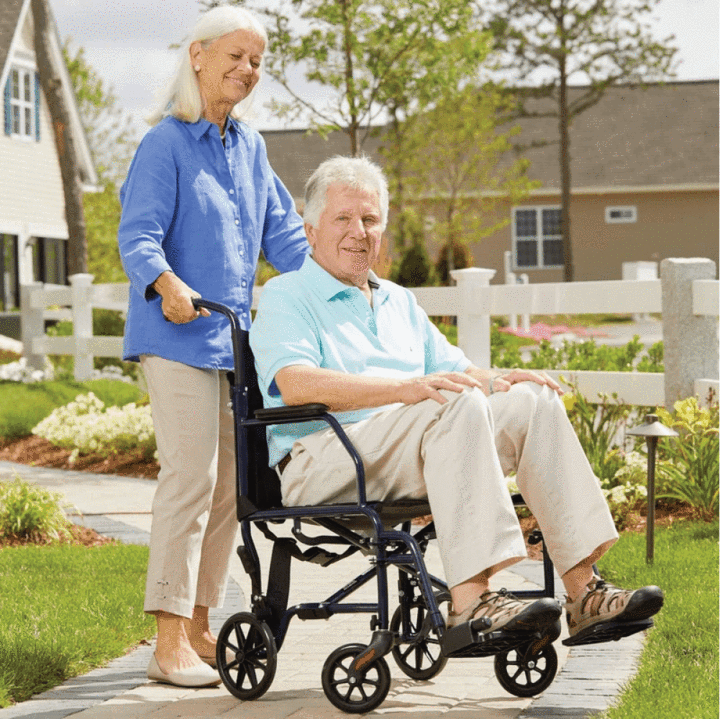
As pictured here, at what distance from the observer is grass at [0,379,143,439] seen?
11.4m

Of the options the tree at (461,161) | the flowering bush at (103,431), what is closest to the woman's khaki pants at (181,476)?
the flowering bush at (103,431)

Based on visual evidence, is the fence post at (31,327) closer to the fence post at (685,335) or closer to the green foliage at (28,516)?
the green foliage at (28,516)

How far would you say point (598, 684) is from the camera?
384 centimetres

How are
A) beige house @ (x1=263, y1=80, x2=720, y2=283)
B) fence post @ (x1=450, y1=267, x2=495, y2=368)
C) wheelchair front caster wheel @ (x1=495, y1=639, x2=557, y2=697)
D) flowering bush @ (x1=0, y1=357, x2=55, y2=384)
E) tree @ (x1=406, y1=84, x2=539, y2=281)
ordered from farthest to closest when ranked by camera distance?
1. beige house @ (x1=263, y1=80, x2=720, y2=283)
2. tree @ (x1=406, y1=84, x2=539, y2=281)
3. flowering bush @ (x1=0, y1=357, x2=55, y2=384)
4. fence post @ (x1=450, y1=267, x2=495, y2=368)
5. wheelchair front caster wheel @ (x1=495, y1=639, x2=557, y2=697)

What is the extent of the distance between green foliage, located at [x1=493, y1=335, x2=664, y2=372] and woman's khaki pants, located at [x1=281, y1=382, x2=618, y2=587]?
5.13 meters

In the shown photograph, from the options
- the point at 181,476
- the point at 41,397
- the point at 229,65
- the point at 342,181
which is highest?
the point at 229,65

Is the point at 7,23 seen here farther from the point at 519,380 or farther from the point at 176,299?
the point at 519,380

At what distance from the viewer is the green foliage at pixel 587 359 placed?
873cm

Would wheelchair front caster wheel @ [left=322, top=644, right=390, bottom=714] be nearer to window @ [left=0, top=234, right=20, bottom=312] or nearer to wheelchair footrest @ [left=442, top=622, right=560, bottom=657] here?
wheelchair footrest @ [left=442, top=622, right=560, bottom=657]

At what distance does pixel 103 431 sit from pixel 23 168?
597 inches

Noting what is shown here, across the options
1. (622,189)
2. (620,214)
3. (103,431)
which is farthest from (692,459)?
(620,214)

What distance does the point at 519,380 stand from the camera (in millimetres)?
3748

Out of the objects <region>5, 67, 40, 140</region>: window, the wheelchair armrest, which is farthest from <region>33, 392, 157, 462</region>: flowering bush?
<region>5, 67, 40, 140</region>: window

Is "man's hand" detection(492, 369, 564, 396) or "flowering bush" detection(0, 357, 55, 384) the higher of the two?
"man's hand" detection(492, 369, 564, 396)
